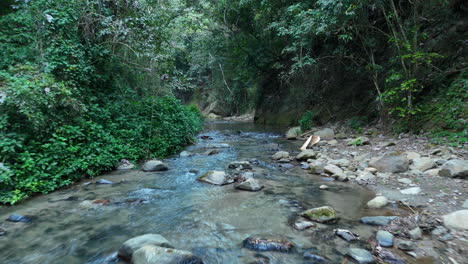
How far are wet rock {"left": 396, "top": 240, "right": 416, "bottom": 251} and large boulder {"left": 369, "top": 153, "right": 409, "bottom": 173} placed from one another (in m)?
2.83

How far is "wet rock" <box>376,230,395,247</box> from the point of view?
2652 mm

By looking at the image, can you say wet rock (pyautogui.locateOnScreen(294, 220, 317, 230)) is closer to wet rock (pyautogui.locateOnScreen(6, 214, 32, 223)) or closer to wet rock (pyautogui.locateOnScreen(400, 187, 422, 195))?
wet rock (pyautogui.locateOnScreen(400, 187, 422, 195))

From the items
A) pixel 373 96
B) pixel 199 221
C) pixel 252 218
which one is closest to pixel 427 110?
pixel 373 96

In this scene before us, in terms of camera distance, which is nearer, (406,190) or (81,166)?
(406,190)

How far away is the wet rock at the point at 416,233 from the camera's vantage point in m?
2.75

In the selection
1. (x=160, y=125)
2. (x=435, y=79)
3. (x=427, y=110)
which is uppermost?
(x=435, y=79)

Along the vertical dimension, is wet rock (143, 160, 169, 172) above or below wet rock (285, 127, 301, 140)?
below

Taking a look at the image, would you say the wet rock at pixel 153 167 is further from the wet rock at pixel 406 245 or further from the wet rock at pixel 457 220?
the wet rock at pixel 457 220

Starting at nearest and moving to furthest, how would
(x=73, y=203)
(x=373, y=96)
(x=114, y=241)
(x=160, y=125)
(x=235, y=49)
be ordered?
(x=114, y=241) → (x=73, y=203) → (x=160, y=125) → (x=373, y=96) → (x=235, y=49)

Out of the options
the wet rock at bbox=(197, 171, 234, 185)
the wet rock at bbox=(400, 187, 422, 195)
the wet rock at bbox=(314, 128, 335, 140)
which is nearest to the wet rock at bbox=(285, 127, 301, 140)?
the wet rock at bbox=(314, 128, 335, 140)

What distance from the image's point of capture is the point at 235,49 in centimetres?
1588

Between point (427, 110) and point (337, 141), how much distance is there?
2.81 metres

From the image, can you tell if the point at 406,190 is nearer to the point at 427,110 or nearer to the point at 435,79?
the point at 427,110

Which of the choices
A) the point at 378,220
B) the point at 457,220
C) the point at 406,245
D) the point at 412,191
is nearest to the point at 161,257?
the point at 406,245
